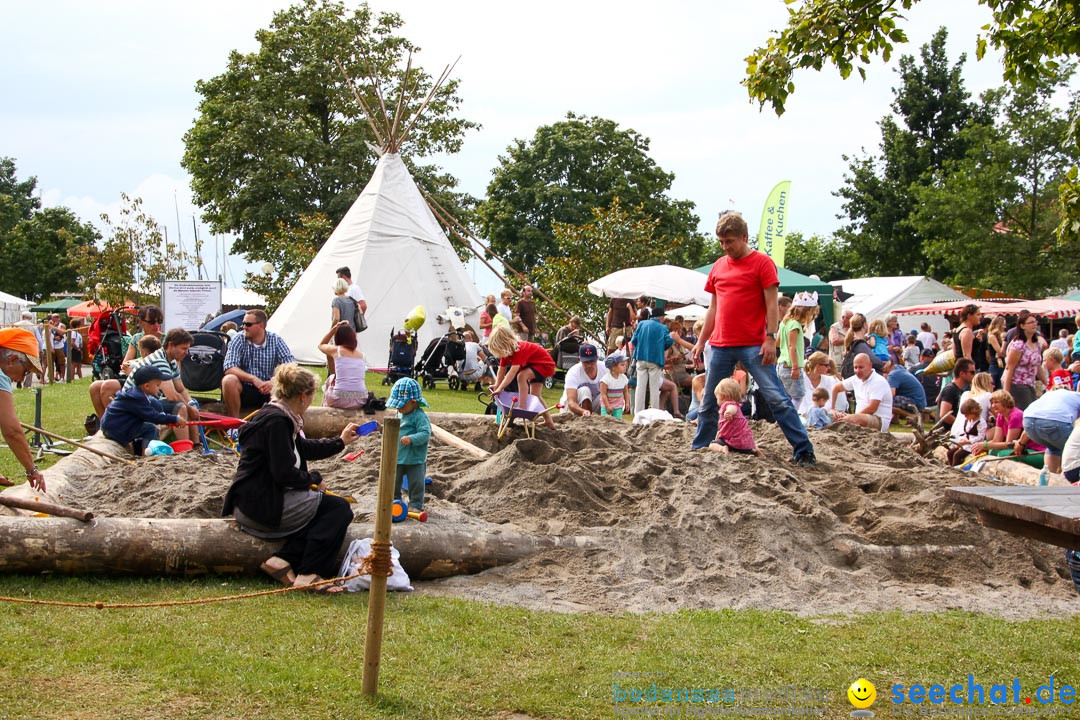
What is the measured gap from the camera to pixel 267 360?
10625 mm

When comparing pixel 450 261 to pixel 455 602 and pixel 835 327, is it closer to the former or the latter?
pixel 835 327

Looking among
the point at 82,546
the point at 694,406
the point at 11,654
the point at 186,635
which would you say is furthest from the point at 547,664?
the point at 694,406

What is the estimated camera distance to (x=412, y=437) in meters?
6.52

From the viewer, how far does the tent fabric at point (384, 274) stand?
20172 millimetres

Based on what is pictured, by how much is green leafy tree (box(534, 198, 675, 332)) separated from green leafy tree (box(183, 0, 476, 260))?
11684 mm

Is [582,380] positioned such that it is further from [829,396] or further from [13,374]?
[13,374]

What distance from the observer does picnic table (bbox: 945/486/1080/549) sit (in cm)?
345

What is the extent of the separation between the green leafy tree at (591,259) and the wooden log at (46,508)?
18.3 m

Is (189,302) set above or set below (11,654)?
above

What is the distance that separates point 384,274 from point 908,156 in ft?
85.9

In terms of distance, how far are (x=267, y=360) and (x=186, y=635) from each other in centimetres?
629

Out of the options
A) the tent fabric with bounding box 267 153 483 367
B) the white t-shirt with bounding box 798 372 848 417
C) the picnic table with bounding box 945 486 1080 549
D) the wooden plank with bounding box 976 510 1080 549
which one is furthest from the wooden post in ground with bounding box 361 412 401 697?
the tent fabric with bounding box 267 153 483 367

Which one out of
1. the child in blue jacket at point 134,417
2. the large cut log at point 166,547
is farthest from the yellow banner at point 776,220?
the large cut log at point 166,547

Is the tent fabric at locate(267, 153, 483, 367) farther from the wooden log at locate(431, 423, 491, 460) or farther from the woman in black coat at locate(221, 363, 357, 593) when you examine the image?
the woman in black coat at locate(221, 363, 357, 593)
